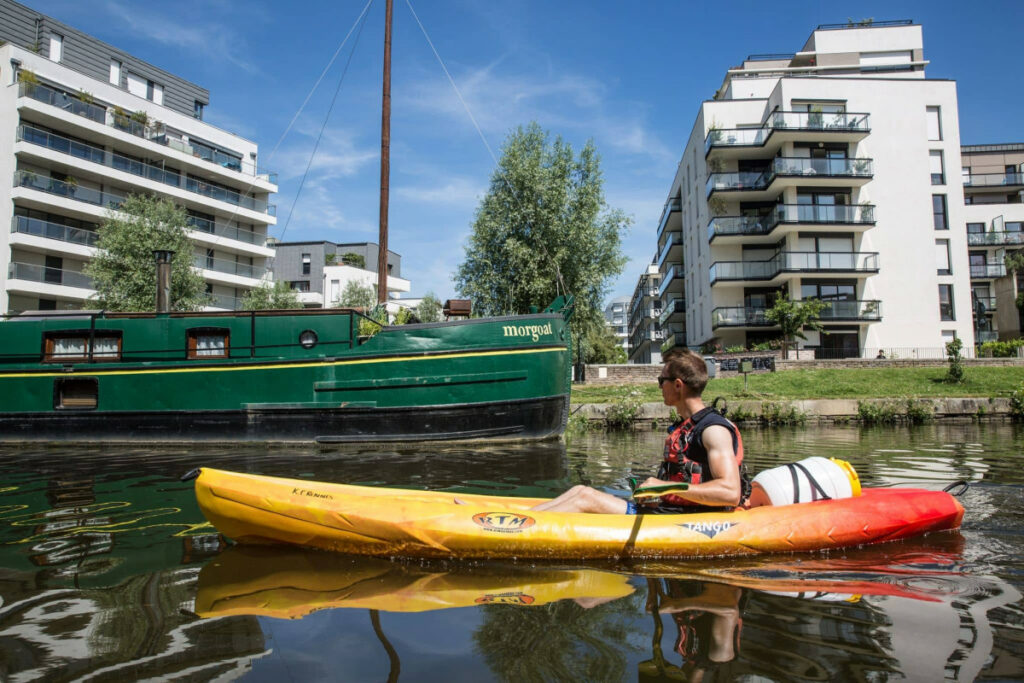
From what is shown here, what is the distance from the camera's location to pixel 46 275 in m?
30.7

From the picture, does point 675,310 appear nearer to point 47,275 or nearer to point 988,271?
point 988,271

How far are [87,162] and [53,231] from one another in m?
4.14

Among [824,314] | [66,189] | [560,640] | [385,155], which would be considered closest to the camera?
[560,640]

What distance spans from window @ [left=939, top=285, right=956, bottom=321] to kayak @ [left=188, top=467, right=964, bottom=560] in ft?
119

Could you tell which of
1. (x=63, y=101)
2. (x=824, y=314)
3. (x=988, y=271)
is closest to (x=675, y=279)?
(x=824, y=314)

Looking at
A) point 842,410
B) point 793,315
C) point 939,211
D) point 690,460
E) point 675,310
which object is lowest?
point 842,410

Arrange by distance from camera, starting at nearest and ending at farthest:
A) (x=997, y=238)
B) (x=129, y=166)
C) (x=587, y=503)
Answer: (x=587, y=503) < (x=129, y=166) < (x=997, y=238)

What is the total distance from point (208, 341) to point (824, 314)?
29407 millimetres

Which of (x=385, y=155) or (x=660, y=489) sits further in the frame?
(x=385, y=155)

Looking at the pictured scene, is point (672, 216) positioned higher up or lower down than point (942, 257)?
higher up

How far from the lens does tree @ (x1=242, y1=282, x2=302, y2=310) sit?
126 ft

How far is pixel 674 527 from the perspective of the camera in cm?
430

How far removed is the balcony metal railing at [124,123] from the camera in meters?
31.1

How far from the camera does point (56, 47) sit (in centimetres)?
3481
